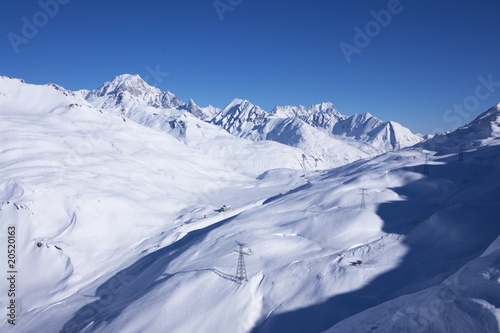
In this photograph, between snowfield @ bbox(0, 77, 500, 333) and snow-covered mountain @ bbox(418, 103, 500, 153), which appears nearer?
snowfield @ bbox(0, 77, 500, 333)

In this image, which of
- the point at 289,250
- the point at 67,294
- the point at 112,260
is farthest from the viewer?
the point at 112,260

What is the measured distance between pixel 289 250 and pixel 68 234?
1583 inches

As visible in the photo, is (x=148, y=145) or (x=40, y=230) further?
(x=148, y=145)

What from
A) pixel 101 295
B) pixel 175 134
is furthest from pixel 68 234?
pixel 175 134

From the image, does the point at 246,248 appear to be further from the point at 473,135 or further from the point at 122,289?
the point at 473,135

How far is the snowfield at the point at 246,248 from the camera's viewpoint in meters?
20.3

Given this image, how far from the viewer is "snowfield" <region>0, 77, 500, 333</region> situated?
66.5ft

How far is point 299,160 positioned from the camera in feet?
581

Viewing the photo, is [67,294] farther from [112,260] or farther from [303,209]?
[303,209]

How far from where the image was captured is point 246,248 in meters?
32.0
